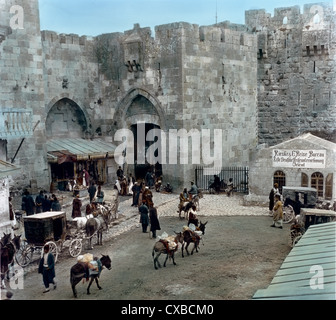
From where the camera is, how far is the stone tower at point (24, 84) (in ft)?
59.0

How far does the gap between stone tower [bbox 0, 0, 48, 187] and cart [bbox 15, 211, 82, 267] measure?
6.24m

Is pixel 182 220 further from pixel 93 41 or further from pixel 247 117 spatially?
pixel 93 41

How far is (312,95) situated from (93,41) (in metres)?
13.0

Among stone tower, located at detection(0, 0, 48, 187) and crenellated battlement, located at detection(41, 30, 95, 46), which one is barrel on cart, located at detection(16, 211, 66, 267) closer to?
stone tower, located at detection(0, 0, 48, 187)

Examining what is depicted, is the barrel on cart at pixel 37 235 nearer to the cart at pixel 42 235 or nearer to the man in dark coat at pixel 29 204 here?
the cart at pixel 42 235

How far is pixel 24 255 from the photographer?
11.5 meters

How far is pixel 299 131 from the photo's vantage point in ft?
85.9

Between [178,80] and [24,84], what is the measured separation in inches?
275

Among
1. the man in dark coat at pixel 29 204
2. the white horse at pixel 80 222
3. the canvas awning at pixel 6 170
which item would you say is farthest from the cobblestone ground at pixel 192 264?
the canvas awning at pixel 6 170

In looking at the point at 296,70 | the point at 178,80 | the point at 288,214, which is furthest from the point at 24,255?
the point at 296,70

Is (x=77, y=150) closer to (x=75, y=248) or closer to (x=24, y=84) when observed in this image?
(x=24, y=84)

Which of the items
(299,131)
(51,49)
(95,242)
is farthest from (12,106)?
(299,131)

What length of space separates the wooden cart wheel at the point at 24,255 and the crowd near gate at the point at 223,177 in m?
10.7

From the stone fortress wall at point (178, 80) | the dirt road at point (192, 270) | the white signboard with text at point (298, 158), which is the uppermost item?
the stone fortress wall at point (178, 80)
